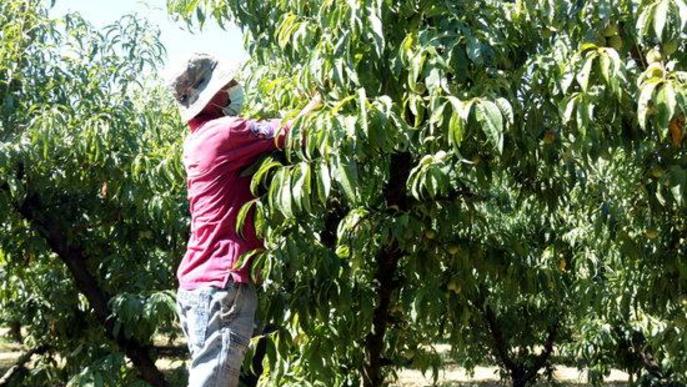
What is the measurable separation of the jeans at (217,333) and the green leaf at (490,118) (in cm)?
83

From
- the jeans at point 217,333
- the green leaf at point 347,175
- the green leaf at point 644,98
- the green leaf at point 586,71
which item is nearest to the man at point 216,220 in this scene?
the jeans at point 217,333

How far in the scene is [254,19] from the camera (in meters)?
2.97

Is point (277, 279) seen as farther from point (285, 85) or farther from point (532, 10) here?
point (532, 10)

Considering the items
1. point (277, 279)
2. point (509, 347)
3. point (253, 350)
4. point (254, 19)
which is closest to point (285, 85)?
point (254, 19)

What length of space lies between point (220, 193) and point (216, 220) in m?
0.07

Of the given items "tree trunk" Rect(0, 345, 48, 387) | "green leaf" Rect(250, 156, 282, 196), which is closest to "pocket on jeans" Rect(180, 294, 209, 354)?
"green leaf" Rect(250, 156, 282, 196)

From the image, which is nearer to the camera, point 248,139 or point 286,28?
point 248,139

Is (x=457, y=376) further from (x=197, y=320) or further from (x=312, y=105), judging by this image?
(x=312, y=105)

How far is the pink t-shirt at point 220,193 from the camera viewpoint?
2414 mm

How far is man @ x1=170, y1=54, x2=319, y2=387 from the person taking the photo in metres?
2.41

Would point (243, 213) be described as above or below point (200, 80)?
below

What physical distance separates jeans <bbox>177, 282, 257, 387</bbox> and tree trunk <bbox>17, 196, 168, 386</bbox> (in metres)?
2.36

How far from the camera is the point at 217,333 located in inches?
94.7

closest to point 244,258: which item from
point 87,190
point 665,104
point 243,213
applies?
point 243,213
